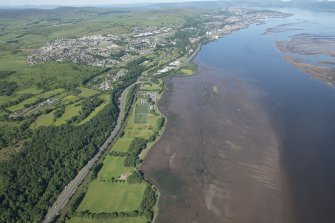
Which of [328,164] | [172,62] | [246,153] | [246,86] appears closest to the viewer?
[328,164]

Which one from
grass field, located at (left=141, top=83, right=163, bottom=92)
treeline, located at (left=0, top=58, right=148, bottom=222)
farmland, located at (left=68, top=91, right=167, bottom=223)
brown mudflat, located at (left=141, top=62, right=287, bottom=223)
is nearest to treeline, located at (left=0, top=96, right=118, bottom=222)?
treeline, located at (left=0, top=58, right=148, bottom=222)

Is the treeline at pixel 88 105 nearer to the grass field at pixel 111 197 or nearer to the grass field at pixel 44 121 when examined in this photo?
the grass field at pixel 44 121

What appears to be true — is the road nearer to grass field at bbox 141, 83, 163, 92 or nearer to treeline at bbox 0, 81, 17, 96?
grass field at bbox 141, 83, 163, 92

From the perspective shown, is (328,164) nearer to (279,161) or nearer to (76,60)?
(279,161)

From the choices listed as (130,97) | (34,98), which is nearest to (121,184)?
(130,97)

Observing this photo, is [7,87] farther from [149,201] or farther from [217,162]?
[217,162]

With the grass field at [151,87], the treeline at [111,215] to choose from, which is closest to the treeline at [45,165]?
the treeline at [111,215]

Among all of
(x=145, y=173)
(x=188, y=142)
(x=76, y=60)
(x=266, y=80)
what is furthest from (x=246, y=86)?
(x=76, y=60)
